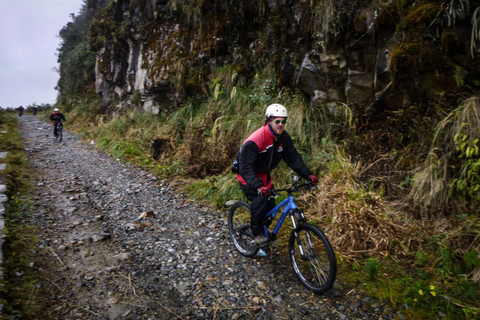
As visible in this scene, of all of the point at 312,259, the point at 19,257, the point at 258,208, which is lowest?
the point at 19,257

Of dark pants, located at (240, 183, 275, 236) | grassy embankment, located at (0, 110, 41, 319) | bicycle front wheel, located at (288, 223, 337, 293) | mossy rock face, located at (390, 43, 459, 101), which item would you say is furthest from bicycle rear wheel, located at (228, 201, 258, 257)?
mossy rock face, located at (390, 43, 459, 101)

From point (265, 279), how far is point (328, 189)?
1.96 metres

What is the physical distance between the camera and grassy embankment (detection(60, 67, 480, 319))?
3.19m

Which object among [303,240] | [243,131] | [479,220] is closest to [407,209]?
[479,220]

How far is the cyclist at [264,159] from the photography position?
12.1 ft

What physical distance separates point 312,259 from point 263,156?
4.93ft

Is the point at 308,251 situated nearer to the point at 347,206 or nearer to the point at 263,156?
the point at 347,206

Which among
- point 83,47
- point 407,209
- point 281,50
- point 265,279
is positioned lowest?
point 265,279

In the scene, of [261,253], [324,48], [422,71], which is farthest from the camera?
[324,48]

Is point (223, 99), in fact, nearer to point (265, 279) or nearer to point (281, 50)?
point (281, 50)

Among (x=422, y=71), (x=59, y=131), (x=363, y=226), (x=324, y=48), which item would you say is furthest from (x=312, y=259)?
(x=59, y=131)

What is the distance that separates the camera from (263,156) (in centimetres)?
394

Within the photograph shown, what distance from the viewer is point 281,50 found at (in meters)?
6.83

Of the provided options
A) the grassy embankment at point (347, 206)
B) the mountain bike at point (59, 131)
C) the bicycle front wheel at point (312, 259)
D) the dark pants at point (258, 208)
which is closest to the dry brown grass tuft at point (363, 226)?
the grassy embankment at point (347, 206)
